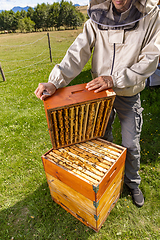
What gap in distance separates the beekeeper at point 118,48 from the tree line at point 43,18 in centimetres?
5458

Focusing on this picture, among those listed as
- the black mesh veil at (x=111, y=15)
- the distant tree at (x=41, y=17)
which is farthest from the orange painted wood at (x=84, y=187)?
the distant tree at (x=41, y=17)

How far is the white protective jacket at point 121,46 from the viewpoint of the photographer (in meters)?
1.69

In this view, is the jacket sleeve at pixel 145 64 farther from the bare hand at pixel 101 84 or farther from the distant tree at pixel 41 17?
the distant tree at pixel 41 17

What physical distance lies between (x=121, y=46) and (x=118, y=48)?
0.12 feet

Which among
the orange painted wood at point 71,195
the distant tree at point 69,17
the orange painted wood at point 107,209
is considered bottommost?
the orange painted wood at point 107,209

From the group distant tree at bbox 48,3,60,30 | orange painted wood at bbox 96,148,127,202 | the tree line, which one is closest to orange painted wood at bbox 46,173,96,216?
orange painted wood at bbox 96,148,127,202

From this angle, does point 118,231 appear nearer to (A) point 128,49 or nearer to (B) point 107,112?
(B) point 107,112

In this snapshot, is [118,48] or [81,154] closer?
[118,48]

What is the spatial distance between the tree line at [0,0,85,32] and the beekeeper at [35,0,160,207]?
179 ft

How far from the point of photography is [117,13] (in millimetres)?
1828

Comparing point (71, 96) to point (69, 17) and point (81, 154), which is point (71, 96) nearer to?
point (81, 154)

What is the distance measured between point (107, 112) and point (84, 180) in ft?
2.71

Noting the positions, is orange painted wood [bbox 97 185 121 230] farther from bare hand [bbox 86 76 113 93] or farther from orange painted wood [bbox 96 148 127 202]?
bare hand [bbox 86 76 113 93]

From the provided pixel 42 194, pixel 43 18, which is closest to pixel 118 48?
pixel 42 194
